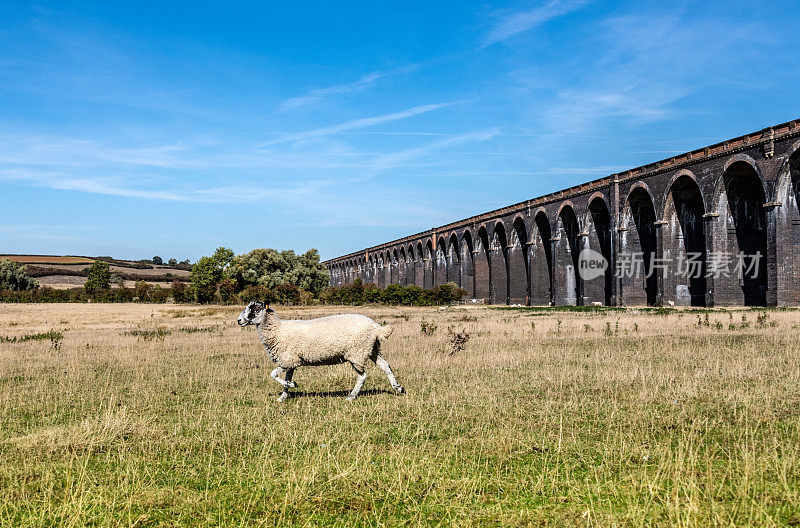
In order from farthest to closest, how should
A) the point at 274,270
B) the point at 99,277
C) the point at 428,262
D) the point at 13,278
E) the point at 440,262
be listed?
the point at 99,277, the point at 13,278, the point at 428,262, the point at 440,262, the point at 274,270

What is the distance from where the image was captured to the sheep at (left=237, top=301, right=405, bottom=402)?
347 inches

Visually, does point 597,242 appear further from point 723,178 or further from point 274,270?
point 274,270

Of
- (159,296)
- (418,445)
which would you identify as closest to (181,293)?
(159,296)

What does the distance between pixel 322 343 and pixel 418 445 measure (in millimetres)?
3228

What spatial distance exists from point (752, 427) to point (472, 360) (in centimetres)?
652

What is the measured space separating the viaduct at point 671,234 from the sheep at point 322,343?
98.0ft

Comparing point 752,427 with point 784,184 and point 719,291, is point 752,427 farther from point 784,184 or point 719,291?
point 719,291

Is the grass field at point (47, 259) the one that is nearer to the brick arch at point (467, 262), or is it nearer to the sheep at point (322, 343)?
the brick arch at point (467, 262)

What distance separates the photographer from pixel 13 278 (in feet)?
269

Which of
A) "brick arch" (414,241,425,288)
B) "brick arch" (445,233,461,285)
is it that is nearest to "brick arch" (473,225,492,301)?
"brick arch" (445,233,461,285)

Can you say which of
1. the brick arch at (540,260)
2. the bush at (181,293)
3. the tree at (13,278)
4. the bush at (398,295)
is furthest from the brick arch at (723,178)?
the tree at (13,278)

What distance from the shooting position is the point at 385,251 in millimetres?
96250

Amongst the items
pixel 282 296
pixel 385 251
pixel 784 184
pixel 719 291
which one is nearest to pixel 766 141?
pixel 784 184

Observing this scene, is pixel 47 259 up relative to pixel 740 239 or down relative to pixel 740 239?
up
